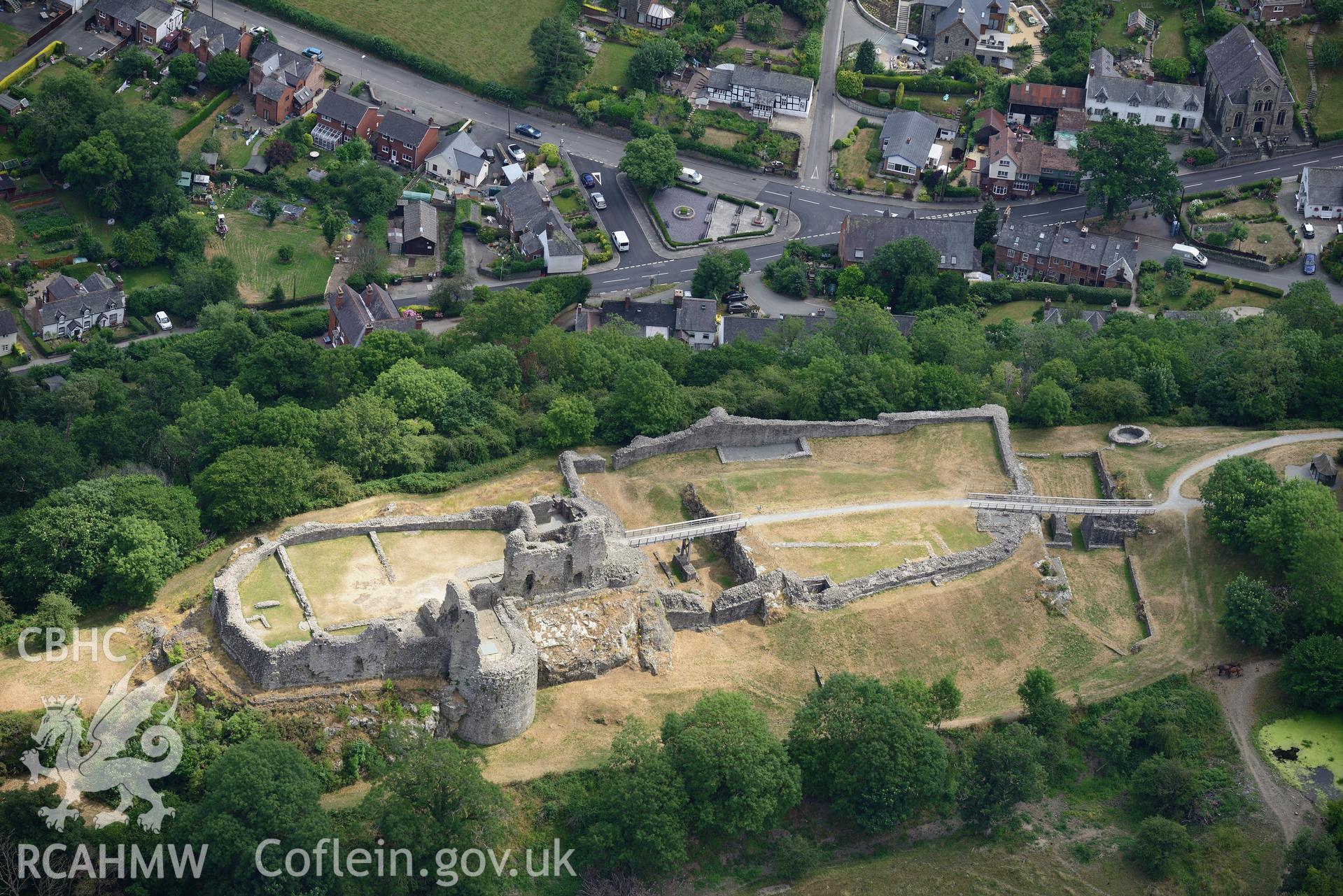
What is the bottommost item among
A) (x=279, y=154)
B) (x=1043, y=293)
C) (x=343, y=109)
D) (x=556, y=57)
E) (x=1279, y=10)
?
(x=279, y=154)

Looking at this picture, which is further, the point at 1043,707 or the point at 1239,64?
the point at 1239,64

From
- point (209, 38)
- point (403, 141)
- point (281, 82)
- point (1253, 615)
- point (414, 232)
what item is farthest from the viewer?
point (209, 38)

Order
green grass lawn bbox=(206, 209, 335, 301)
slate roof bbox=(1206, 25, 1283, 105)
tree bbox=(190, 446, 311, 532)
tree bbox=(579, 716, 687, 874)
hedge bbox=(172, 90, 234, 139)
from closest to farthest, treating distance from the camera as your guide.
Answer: tree bbox=(579, 716, 687, 874), tree bbox=(190, 446, 311, 532), green grass lawn bbox=(206, 209, 335, 301), slate roof bbox=(1206, 25, 1283, 105), hedge bbox=(172, 90, 234, 139)

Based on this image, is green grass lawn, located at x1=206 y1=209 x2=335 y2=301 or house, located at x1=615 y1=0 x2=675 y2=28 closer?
green grass lawn, located at x1=206 y1=209 x2=335 y2=301

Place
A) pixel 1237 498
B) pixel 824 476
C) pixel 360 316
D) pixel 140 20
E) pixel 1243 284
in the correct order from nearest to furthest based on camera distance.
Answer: pixel 1237 498, pixel 824 476, pixel 360 316, pixel 1243 284, pixel 140 20

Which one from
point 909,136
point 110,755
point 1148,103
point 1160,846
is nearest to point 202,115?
point 909,136

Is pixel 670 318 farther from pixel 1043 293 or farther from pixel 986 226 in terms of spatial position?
pixel 1043 293

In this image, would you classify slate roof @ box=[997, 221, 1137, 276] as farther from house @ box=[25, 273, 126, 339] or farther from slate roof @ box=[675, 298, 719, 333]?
house @ box=[25, 273, 126, 339]

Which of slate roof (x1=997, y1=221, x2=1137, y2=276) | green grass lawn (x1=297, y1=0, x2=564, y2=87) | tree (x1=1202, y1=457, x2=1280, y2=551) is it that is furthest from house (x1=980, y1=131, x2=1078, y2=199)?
tree (x1=1202, y1=457, x2=1280, y2=551)
